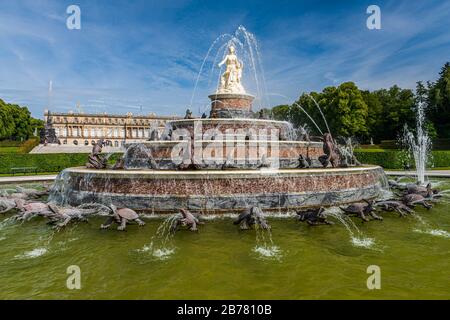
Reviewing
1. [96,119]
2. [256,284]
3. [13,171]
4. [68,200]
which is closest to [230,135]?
[68,200]

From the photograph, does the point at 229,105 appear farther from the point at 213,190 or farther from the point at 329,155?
the point at 213,190

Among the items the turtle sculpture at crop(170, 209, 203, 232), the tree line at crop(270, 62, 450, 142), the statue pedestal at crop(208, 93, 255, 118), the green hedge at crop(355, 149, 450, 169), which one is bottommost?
the turtle sculpture at crop(170, 209, 203, 232)

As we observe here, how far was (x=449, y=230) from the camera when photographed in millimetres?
11328

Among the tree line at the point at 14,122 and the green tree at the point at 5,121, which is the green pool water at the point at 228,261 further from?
the tree line at the point at 14,122

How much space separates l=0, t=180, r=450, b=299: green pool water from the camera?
6.75 meters

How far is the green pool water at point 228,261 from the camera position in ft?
22.1

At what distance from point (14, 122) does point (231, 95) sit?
102 m

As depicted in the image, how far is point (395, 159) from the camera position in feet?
126

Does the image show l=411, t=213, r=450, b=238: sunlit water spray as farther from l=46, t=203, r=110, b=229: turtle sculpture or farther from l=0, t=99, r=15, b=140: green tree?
l=0, t=99, r=15, b=140: green tree

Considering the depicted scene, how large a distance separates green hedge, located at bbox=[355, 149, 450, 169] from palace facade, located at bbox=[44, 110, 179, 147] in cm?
9772

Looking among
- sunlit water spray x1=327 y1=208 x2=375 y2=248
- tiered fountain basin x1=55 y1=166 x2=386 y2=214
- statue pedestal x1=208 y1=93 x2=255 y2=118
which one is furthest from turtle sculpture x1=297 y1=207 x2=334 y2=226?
statue pedestal x1=208 y1=93 x2=255 y2=118

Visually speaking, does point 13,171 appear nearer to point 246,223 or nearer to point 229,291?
point 246,223

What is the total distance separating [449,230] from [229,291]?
8.92 metres

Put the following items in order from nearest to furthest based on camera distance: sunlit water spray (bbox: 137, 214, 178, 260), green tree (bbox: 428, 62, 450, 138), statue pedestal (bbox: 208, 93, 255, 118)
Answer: sunlit water spray (bbox: 137, 214, 178, 260), statue pedestal (bbox: 208, 93, 255, 118), green tree (bbox: 428, 62, 450, 138)
